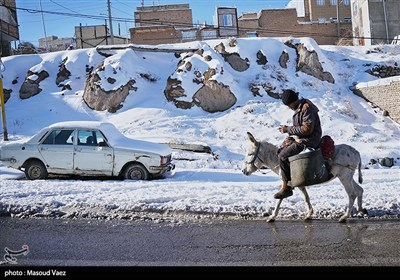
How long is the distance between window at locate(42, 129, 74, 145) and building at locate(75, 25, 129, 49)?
103ft

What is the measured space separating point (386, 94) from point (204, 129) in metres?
10.9

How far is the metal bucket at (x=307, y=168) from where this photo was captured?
20.9 ft

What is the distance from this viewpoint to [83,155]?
11.6 metres

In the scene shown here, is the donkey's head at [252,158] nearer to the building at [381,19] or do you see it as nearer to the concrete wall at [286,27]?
the building at [381,19]

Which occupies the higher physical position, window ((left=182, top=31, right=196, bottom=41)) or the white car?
window ((left=182, top=31, right=196, bottom=41))

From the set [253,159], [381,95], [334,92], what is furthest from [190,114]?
[253,159]

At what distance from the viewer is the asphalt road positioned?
4.87m

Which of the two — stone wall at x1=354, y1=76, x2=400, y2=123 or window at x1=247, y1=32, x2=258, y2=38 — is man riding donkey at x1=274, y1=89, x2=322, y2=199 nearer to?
stone wall at x1=354, y1=76, x2=400, y2=123

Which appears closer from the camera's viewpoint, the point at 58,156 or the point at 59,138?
the point at 58,156

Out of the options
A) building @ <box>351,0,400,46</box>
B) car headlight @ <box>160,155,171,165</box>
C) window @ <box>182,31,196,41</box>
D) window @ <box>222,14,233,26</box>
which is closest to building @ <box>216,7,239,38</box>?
window @ <box>222,14,233,26</box>

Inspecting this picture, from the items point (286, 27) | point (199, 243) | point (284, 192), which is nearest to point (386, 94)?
point (284, 192)

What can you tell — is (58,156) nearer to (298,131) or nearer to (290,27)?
(298,131)

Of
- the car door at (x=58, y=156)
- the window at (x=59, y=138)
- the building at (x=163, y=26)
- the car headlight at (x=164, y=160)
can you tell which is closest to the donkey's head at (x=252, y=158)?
the car headlight at (x=164, y=160)

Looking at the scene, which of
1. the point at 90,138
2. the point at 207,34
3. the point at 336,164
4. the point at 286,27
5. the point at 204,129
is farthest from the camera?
the point at 286,27
